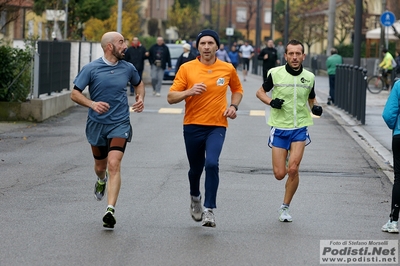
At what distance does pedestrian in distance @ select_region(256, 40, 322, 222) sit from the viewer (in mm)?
9422

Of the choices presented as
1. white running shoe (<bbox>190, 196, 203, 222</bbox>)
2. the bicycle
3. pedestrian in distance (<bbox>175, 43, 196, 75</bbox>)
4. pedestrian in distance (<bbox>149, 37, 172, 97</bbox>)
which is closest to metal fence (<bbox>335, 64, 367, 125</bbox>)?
pedestrian in distance (<bbox>175, 43, 196, 75</bbox>)

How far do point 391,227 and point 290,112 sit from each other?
1.40m

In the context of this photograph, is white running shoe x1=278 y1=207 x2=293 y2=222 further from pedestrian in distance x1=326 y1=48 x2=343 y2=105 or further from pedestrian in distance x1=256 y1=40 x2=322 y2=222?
pedestrian in distance x1=326 y1=48 x2=343 y2=105

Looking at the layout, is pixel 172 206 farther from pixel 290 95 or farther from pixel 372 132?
pixel 372 132

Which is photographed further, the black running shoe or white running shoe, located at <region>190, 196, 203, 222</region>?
white running shoe, located at <region>190, 196, 203, 222</region>

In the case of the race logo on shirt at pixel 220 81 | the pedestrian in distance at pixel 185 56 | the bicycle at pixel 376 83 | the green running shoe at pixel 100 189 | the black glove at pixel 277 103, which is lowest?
the green running shoe at pixel 100 189

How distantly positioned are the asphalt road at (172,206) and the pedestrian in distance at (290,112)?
0.47 meters

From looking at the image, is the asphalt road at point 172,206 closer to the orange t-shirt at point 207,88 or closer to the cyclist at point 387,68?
the orange t-shirt at point 207,88

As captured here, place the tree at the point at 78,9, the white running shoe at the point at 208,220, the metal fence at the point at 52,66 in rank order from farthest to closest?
the tree at the point at 78,9, the metal fence at the point at 52,66, the white running shoe at the point at 208,220

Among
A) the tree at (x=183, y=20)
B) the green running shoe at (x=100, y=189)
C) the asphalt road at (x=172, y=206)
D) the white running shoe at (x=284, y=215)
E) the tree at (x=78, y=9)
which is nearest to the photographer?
the asphalt road at (x=172, y=206)

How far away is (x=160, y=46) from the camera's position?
102 feet

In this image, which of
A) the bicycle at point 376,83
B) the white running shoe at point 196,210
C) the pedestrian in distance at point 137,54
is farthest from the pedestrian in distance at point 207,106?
the bicycle at point 376,83

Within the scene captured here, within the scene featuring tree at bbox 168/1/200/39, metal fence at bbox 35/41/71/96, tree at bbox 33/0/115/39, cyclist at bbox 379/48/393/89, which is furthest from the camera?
tree at bbox 168/1/200/39

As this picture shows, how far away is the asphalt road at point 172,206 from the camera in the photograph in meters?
7.82
